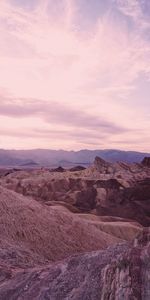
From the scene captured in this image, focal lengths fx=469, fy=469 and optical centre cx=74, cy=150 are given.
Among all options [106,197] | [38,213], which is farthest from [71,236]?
[106,197]

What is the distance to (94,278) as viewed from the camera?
161 inches

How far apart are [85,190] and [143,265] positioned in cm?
2218

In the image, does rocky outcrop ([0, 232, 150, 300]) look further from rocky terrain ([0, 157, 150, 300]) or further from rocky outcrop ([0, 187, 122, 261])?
rocky outcrop ([0, 187, 122, 261])

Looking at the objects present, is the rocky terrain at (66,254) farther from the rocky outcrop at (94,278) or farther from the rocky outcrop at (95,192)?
the rocky outcrop at (95,192)

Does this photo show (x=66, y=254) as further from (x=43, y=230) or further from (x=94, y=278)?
(x=94, y=278)

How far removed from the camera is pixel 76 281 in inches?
165

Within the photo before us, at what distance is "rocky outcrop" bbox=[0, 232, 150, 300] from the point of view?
3.83 m

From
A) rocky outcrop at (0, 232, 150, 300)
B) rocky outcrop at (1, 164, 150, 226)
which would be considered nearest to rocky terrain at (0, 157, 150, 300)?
rocky outcrop at (0, 232, 150, 300)

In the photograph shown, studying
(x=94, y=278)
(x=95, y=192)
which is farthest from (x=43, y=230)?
(x=95, y=192)

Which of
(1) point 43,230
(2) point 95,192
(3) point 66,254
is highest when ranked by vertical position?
(1) point 43,230

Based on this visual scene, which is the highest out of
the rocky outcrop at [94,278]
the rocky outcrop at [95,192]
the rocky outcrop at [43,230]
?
the rocky outcrop at [94,278]

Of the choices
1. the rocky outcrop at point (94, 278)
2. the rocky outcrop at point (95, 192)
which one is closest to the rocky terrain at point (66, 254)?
the rocky outcrop at point (94, 278)

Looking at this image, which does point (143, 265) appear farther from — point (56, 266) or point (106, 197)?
point (106, 197)

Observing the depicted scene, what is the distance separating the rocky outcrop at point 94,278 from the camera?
383 centimetres
